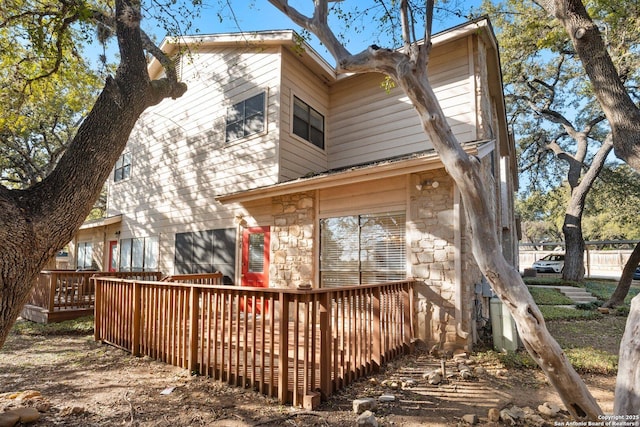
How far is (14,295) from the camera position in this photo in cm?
277

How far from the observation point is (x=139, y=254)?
36.6 feet

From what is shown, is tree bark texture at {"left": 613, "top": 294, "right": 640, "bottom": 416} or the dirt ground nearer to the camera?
tree bark texture at {"left": 613, "top": 294, "right": 640, "bottom": 416}

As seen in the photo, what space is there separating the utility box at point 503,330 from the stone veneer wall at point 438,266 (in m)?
0.40

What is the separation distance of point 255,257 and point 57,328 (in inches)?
174

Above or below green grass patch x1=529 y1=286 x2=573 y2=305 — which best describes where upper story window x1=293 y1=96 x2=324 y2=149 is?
Answer: above

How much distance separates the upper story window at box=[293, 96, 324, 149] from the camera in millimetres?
8266

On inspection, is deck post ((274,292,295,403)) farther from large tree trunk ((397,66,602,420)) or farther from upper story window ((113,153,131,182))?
upper story window ((113,153,131,182))

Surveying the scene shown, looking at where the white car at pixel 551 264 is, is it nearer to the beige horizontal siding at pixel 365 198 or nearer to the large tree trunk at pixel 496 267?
the beige horizontal siding at pixel 365 198

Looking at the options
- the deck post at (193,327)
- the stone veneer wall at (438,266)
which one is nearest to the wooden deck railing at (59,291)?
the deck post at (193,327)

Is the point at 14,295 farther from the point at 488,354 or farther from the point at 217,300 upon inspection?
the point at 488,354

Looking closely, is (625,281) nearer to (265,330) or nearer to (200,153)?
(265,330)

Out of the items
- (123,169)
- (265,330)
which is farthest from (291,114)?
(123,169)

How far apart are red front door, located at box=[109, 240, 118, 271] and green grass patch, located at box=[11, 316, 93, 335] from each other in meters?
4.55

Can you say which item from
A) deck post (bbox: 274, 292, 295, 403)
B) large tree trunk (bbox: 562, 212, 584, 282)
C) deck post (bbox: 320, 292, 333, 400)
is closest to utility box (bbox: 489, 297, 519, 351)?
deck post (bbox: 320, 292, 333, 400)
